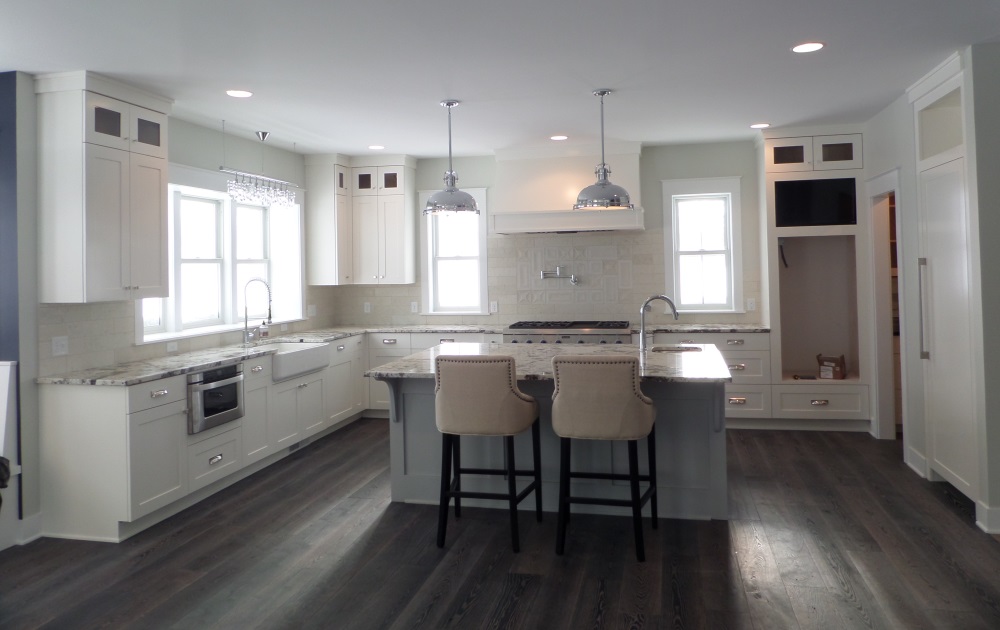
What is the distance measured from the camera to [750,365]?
600 cm

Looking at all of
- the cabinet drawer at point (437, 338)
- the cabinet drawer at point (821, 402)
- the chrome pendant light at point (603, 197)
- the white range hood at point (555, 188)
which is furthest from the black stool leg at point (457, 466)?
the cabinet drawer at point (821, 402)

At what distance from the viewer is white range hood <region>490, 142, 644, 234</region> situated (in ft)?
20.4

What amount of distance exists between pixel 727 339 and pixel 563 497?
3117mm

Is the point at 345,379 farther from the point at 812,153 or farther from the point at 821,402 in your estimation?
the point at 812,153

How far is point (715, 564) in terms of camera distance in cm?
327

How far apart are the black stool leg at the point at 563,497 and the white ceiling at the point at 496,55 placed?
2.06m

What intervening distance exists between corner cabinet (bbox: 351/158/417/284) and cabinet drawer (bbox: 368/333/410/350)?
1.87 ft

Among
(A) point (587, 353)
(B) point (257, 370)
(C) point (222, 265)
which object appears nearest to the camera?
(A) point (587, 353)

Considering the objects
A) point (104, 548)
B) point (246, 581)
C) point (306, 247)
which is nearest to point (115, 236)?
point (104, 548)

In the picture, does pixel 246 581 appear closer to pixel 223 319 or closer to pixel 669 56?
pixel 223 319

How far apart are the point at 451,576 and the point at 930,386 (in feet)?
10.8

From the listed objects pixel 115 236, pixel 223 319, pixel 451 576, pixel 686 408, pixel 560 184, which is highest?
pixel 560 184

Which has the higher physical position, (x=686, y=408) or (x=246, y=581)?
(x=686, y=408)

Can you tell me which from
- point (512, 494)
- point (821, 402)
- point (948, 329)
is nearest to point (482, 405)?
point (512, 494)
